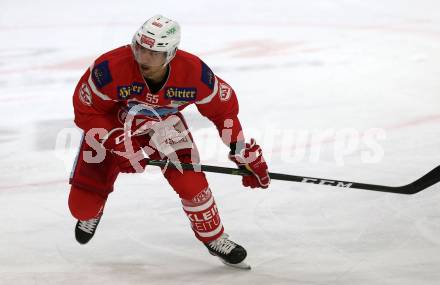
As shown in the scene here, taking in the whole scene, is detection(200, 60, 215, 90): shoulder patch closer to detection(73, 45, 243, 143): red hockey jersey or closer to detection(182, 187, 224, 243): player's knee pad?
detection(73, 45, 243, 143): red hockey jersey

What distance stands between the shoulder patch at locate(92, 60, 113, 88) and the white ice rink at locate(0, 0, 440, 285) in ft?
2.73

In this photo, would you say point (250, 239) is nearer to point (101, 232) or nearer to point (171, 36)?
point (101, 232)

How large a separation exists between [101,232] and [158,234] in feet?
0.99

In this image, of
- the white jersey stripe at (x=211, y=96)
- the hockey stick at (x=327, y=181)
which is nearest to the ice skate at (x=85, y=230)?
the hockey stick at (x=327, y=181)

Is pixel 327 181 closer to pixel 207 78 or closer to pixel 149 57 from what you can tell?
pixel 207 78

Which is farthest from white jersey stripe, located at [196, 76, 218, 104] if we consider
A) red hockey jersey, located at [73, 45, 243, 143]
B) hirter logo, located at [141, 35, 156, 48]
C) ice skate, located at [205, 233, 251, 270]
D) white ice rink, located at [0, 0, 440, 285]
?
white ice rink, located at [0, 0, 440, 285]

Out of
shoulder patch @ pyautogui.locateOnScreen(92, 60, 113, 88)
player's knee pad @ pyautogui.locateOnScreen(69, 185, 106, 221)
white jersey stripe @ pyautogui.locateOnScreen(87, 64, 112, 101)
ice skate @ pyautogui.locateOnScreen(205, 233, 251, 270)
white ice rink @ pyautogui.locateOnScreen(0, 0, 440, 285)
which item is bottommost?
white ice rink @ pyautogui.locateOnScreen(0, 0, 440, 285)

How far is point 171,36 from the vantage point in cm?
313

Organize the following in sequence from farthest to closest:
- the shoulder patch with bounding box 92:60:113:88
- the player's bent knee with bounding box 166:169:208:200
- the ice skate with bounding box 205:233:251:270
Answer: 1. the ice skate with bounding box 205:233:251:270
2. the player's bent knee with bounding box 166:169:208:200
3. the shoulder patch with bounding box 92:60:113:88

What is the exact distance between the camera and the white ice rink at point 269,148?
3.52 meters

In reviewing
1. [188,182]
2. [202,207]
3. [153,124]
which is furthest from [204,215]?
[153,124]

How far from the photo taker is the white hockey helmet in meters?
3.08

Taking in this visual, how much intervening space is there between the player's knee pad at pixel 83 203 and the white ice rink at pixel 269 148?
0.22 m

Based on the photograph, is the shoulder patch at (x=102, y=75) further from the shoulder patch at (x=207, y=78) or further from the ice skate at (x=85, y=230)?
the ice skate at (x=85, y=230)
